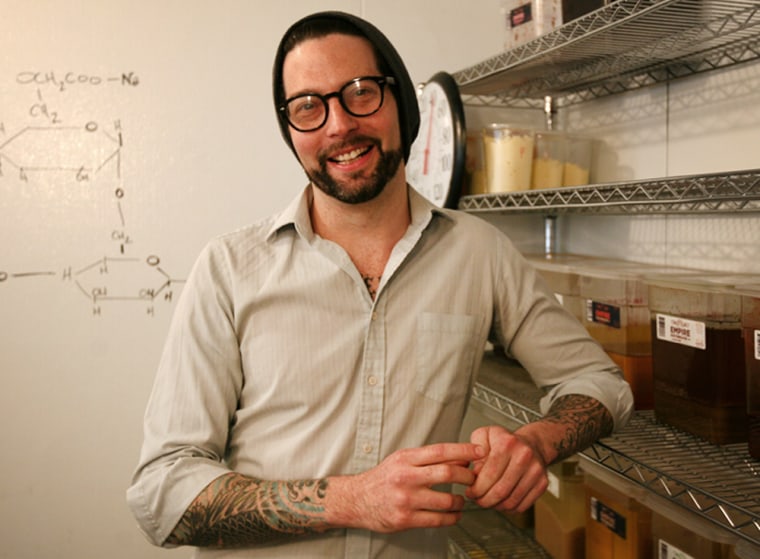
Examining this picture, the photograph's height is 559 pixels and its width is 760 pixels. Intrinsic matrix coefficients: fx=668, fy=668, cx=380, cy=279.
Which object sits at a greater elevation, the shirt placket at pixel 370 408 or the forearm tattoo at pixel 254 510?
the shirt placket at pixel 370 408

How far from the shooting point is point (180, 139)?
7.11ft

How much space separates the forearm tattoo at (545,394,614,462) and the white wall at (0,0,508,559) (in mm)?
1320

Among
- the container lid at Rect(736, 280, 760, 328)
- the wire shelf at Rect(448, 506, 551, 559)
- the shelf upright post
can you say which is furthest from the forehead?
the wire shelf at Rect(448, 506, 551, 559)

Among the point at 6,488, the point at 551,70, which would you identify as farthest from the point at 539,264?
the point at 6,488

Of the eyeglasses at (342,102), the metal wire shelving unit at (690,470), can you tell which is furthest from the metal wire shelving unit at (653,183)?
the eyeglasses at (342,102)

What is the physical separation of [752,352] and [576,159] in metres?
0.98

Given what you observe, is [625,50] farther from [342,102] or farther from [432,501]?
[432,501]

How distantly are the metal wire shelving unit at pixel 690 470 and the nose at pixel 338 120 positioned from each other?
0.78m

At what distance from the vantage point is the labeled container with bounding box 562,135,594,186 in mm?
1945

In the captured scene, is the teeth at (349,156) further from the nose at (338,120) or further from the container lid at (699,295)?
the container lid at (699,295)

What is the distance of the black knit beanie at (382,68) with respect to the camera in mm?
1322

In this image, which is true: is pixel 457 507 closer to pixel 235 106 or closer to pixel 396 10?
pixel 235 106

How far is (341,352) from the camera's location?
1.25 metres

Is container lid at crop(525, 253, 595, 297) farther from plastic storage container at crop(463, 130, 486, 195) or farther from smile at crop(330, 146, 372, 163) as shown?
smile at crop(330, 146, 372, 163)
